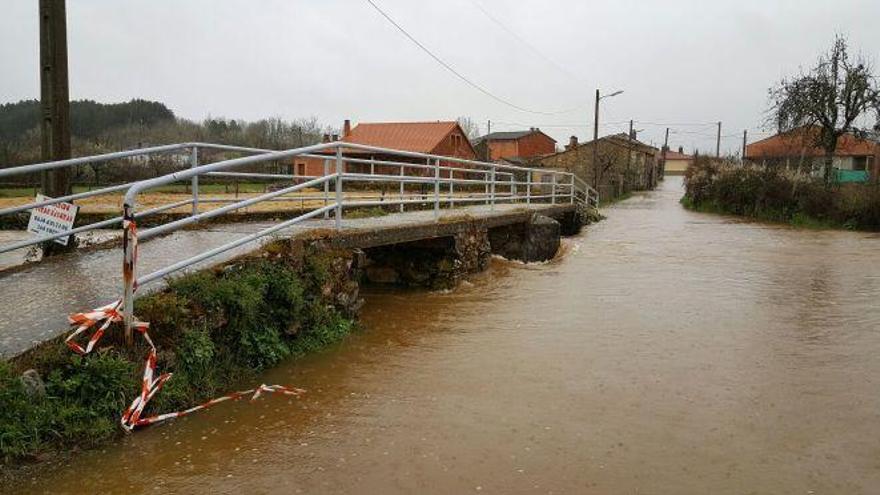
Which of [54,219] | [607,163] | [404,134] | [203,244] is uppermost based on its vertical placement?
[404,134]

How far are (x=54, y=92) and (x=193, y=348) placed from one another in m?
3.82

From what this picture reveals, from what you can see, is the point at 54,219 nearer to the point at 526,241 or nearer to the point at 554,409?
the point at 554,409

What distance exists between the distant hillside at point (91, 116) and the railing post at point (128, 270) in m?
63.5

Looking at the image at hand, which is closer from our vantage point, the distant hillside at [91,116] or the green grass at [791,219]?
the green grass at [791,219]

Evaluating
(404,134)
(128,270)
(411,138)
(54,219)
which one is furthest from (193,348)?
(404,134)

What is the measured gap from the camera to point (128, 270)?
427cm

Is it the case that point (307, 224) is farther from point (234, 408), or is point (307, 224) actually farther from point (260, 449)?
point (260, 449)

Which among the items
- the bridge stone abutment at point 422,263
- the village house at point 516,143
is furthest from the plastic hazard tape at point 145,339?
the village house at point 516,143

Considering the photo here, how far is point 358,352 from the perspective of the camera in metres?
6.53

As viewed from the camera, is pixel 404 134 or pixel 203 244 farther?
pixel 404 134

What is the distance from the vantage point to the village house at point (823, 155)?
40.1 meters

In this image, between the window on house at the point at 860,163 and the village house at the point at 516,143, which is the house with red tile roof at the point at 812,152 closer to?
the window on house at the point at 860,163

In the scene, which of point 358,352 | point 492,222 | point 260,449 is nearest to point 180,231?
point 358,352

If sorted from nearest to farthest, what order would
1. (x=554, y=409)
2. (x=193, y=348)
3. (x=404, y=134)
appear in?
(x=193, y=348)
(x=554, y=409)
(x=404, y=134)
